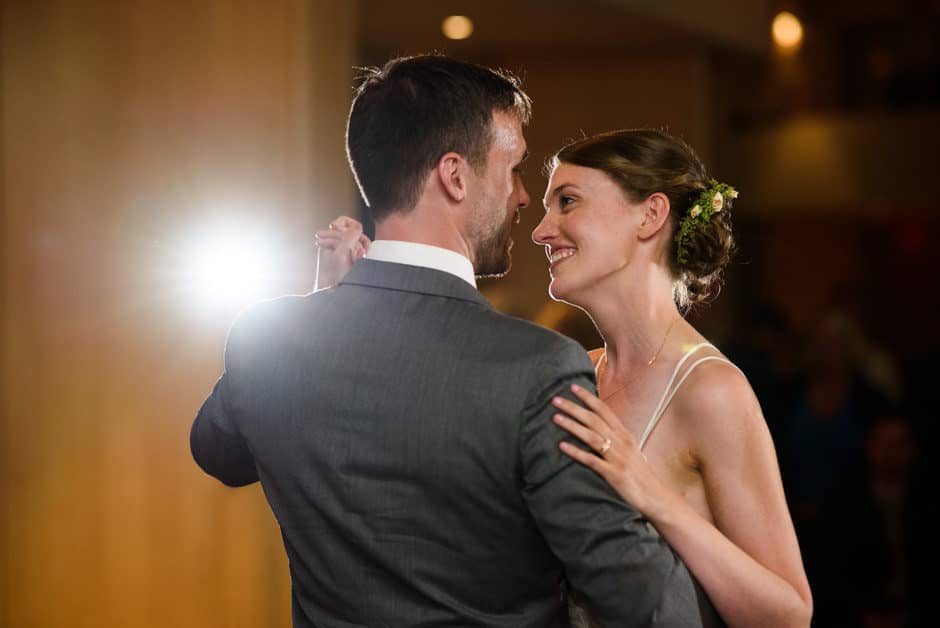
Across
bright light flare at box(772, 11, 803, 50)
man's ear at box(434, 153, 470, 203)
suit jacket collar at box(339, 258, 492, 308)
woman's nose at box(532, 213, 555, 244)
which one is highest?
bright light flare at box(772, 11, 803, 50)

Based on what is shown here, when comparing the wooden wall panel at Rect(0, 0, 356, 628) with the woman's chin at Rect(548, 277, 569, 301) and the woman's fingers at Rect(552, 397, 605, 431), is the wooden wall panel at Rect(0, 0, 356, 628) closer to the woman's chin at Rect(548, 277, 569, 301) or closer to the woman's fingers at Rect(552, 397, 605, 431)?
the woman's chin at Rect(548, 277, 569, 301)

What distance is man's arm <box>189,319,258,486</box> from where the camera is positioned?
1.60 m

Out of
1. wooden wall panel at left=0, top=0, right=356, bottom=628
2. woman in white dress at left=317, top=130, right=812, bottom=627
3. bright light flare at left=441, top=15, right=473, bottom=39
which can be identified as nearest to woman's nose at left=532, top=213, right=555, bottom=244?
woman in white dress at left=317, top=130, right=812, bottom=627

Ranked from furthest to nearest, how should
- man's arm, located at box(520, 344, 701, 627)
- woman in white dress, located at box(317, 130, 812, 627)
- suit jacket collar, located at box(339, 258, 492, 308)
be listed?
woman in white dress, located at box(317, 130, 812, 627), suit jacket collar, located at box(339, 258, 492, 308), man's arm, located at box(520, 344, 701, 627)

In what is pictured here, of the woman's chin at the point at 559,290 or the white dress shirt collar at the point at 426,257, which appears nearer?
the white dress shirt collar at the point at 426,257

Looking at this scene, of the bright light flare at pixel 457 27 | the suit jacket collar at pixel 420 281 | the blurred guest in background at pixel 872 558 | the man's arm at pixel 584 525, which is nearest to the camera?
the man's arm at pixel 584 525

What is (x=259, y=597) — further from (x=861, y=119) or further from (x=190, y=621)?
(x=861, y=119)

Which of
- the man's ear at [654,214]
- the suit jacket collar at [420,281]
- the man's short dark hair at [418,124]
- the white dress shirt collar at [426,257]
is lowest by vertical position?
the suit jacket collar at [420,281]

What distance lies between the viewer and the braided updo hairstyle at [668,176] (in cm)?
208

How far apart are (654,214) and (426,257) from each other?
696 mm

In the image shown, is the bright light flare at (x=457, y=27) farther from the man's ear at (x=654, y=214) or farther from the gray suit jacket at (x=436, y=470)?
the gray suit jacket at (x=436, y=470)

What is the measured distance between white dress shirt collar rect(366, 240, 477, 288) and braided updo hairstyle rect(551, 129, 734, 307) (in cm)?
63

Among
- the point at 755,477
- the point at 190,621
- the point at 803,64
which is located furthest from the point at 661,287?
the point at 803,64

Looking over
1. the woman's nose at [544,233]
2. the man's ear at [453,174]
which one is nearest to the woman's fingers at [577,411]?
the man's ear at [453,174]
